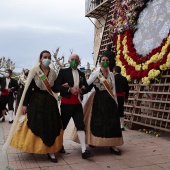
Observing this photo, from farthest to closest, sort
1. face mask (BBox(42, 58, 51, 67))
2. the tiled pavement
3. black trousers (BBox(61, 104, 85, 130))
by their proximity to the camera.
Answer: black trousers (BBox(61, 104, 85, 130)) < face mask (BBox(42, 58, 51, 67)) < the tiled pavement

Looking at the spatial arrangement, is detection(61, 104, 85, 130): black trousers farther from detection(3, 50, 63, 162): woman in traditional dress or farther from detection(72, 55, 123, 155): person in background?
detection(72, 55, 123, 155): person in background

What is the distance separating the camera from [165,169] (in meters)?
4.05

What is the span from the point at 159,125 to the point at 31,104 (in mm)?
3502

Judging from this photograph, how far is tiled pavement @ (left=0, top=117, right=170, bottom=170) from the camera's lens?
4.15 metres

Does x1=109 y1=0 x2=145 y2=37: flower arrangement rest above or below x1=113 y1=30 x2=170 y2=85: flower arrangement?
above

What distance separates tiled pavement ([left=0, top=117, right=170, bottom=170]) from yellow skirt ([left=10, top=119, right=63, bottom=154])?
0.20 metres

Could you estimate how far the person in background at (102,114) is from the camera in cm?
489

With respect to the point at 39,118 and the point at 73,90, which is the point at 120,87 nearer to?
the point at 73,90

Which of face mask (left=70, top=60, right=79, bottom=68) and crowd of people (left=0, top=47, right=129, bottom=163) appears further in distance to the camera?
face mask (left=70, top=60, right=79, bottom=68)

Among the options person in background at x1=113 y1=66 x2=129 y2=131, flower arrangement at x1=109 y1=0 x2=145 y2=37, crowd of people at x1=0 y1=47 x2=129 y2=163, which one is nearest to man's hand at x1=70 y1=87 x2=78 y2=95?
crowd of people at x1=0 y1=47 x2=129 y2=163

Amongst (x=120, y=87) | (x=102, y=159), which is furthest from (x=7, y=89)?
(x=102, y=159)

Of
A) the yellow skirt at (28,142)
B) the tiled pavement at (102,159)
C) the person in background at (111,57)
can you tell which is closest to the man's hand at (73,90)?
the yellow skirt at (28,142)

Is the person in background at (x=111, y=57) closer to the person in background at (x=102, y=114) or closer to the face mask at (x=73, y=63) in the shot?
the person in background at (x=102, y=114)

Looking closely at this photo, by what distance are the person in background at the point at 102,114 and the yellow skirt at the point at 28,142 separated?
0.78 meters
